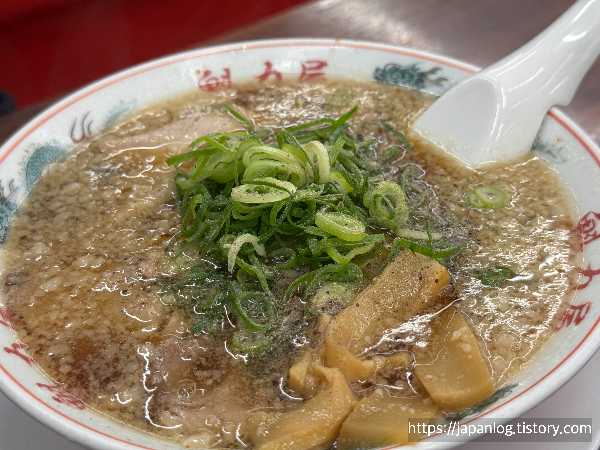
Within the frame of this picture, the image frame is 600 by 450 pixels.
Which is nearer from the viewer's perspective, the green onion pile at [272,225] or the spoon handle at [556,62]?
the green onion pile at [272,225]

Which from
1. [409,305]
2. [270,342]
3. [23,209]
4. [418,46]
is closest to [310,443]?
[270,342]

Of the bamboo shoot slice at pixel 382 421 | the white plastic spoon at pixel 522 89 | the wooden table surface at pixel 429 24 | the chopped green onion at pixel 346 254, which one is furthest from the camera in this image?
the wooden table surface at pixel 429 24

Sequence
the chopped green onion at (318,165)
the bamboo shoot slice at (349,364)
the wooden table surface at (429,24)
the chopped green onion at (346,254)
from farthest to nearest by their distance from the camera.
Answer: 1. the wooden table surface at (429,24)
2. the chopped green onion at (318,165)
3. the chopped green onion at (346,254)
4. the bamboo shoot slice at (349,364)

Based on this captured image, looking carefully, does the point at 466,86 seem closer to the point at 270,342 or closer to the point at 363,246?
the point at 363,246

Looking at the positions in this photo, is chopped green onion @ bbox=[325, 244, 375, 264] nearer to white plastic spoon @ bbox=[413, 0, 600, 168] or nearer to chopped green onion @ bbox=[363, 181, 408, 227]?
chopped green onion @ bbox=[363, 181, 408, 227]

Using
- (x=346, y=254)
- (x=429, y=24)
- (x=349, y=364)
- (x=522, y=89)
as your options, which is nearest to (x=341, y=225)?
(x=346, y=254)

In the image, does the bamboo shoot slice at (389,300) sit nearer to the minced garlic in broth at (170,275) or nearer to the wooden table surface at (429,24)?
A: the minced garlic in broth at (170,275)

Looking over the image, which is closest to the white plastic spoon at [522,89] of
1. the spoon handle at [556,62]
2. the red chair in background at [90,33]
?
the spoon handle at [556,62]
